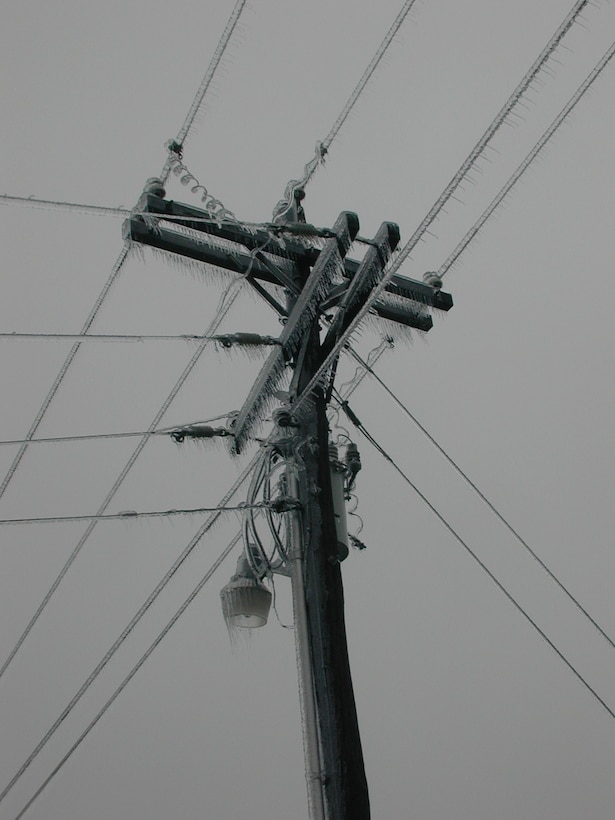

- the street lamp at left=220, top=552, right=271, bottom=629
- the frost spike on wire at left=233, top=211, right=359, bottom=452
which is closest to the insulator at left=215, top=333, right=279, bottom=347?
the frost spike on wire at left=233, top=211, right=359, bottom=452

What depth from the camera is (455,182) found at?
482cm

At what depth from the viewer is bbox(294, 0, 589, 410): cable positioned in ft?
13.4

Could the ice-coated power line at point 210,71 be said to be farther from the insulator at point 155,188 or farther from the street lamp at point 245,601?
the street lamp at point 245,601

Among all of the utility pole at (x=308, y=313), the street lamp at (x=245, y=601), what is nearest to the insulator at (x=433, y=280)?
the utility pole at (x=308, y=313)

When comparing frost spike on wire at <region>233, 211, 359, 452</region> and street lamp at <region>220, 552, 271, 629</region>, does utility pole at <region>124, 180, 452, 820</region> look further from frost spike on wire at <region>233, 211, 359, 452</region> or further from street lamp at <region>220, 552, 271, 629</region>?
street lamp at <region>220, 552, 271, 629</region>

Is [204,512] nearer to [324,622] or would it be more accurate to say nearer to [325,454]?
[325,454]

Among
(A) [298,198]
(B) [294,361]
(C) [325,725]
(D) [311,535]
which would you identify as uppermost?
(A) [298,198]

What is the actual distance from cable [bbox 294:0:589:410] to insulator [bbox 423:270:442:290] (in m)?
0.77

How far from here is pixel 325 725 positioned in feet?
16.0

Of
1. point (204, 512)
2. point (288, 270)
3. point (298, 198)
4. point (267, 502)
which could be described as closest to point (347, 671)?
point (267, 502)

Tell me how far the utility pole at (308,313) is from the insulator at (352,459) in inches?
14.9

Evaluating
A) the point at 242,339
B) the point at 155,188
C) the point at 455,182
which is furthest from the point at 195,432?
the point at 455,182

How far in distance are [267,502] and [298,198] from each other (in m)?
1.98

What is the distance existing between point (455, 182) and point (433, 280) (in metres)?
1.73
